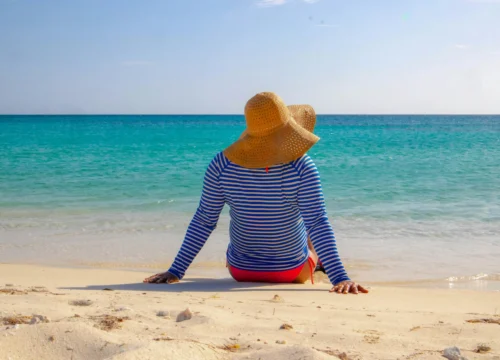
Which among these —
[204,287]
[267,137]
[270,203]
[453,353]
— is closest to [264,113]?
[267,137]

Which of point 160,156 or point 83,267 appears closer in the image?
point 83,267

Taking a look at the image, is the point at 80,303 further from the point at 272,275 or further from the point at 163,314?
the point at 272,275

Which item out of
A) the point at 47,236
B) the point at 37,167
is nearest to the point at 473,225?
the point at 47,236

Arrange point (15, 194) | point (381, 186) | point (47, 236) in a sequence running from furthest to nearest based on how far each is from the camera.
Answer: point (381, 186) < point (15, 194) < point (47, 236)

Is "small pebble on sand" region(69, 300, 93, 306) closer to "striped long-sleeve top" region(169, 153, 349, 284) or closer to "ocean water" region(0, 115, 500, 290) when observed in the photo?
"striped long-sleeve top" region(169, 153, 349, 284)

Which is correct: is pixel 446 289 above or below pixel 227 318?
below

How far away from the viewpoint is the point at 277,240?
3.79m

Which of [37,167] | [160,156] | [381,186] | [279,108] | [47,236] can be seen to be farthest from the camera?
[160,156]

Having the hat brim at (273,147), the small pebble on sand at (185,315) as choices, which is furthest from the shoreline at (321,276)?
the small pebble on sand at (185,315)

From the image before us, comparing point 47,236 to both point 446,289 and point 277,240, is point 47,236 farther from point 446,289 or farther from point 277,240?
point 446,289

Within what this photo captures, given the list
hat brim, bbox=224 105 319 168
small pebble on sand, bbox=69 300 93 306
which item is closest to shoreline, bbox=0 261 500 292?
hat brim, bbox=224 105 319 168

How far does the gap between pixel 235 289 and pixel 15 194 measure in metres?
6.98

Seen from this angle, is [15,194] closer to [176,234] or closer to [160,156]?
[176,234]

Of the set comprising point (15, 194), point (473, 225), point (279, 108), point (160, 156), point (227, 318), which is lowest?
point (160, 156)
